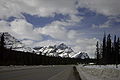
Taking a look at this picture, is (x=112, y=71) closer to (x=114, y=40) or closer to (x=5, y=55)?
(x=5, y=55)

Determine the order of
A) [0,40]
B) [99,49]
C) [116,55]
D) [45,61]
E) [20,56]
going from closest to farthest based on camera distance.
A: [0,40], [116,55], [20,56], [99,49], [45,61]

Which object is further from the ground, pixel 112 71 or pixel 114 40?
pixel 114 40

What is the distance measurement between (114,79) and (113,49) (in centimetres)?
11013

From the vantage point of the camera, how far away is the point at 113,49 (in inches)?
4594

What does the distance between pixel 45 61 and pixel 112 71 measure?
183 m

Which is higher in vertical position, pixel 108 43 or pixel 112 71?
pixel 108 43

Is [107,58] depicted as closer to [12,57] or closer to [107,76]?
[12,57]

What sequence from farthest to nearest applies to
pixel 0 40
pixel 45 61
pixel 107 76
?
pixel 45 61 < pixel 0 40 < pixel 107 76

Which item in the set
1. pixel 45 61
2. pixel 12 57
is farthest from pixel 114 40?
pixel 45 61

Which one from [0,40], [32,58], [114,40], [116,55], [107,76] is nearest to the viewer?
[107,76]

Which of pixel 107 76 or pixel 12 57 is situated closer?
pixel 107 76

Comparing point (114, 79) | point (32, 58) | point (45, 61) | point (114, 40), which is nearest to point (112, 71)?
point (114, 79)

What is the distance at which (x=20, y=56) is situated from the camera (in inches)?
5285

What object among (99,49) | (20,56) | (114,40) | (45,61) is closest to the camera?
(114,40)
